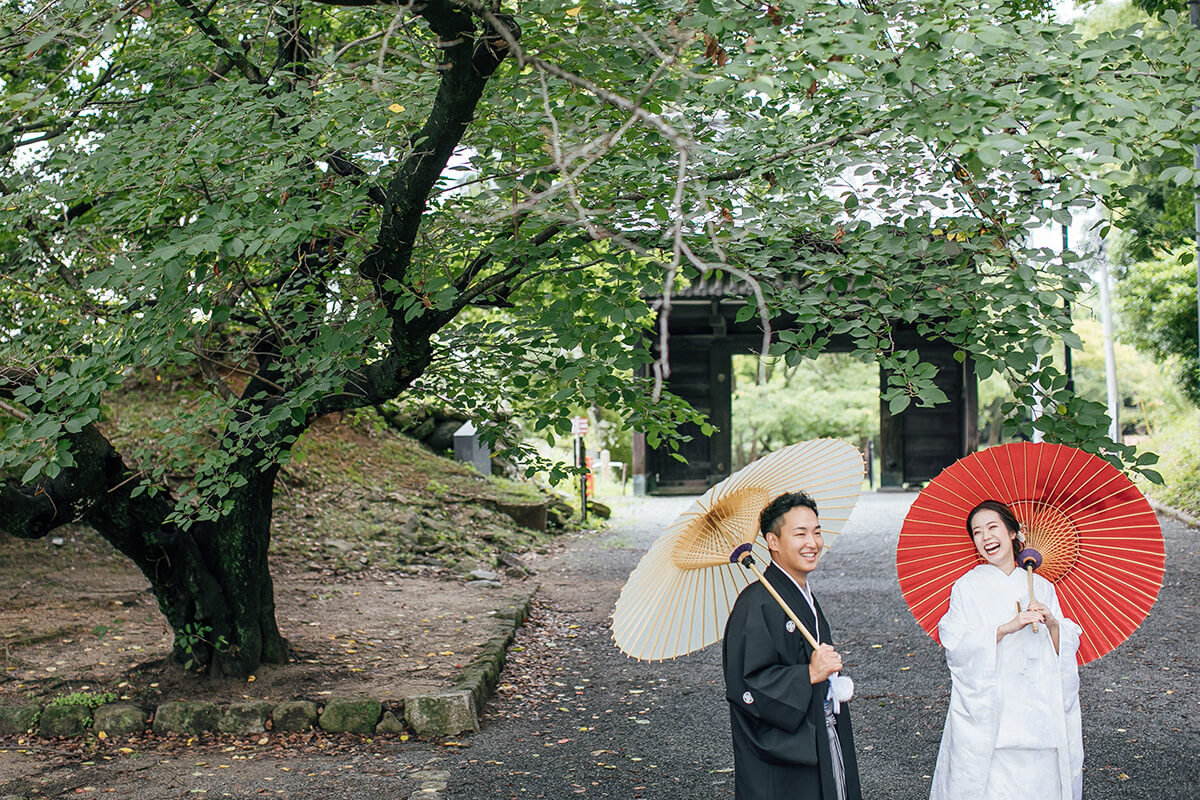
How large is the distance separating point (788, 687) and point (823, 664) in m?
0.12

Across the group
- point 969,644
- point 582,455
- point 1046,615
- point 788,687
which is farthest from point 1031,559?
point 582,455

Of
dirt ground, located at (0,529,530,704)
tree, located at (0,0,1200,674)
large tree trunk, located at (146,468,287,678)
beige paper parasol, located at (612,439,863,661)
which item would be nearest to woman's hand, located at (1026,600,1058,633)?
beige paper parasol, located at (612,439,863,661)

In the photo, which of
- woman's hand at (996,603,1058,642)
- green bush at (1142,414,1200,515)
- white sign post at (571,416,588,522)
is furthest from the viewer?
white sign post at (571,416,588,522)

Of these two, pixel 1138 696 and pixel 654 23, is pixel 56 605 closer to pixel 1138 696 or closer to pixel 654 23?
pixel 654 23

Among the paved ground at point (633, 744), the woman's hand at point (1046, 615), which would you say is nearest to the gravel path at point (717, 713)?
the paved ground at point (633, 744)

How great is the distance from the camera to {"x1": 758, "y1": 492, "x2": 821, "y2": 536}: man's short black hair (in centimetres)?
287

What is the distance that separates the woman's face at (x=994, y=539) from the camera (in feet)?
9.82

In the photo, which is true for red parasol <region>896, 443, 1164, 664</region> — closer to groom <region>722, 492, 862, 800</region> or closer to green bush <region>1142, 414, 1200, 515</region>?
groom <region>722, 492, 862, 800</region>

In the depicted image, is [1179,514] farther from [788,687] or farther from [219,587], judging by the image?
[788,687]

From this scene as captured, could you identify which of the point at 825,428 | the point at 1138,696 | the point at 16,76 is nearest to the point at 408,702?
the point at 1138,696

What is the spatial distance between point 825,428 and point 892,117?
75.1 feet

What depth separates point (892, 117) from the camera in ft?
10.5

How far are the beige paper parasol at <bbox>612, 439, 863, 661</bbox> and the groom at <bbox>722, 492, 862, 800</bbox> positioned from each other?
14 cm

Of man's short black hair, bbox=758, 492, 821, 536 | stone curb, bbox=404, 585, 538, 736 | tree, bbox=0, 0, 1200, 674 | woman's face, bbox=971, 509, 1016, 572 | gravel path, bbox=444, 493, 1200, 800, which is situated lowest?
gravel path, bbox=444, 493, 1200, 800
